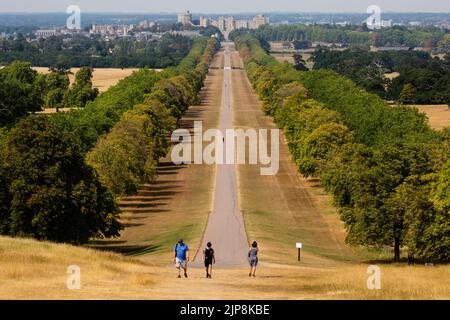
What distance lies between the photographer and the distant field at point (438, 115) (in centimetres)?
14315

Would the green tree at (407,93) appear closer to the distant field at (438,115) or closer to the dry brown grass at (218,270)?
the distant field at (438,115)

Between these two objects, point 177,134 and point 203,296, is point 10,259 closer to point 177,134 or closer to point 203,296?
point 203,296

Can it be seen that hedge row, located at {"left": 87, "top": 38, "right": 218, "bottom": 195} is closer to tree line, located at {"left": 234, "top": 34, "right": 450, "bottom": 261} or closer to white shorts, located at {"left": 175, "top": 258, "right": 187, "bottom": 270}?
tree line, located at {"left": 234, "top": 34, "right": 450, "bottom": 261}

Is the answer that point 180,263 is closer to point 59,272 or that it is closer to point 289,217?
point 59,272

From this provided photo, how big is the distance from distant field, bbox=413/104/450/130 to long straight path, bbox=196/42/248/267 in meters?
48.5

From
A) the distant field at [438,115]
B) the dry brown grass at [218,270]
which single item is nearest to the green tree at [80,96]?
the distant field at [438,115]

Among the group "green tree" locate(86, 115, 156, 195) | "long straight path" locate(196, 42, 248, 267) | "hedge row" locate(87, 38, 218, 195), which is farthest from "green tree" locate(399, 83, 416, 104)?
"green tree" locate(86, 115, 156, 195)

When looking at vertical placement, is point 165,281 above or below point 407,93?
above

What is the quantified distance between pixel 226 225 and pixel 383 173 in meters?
10.9

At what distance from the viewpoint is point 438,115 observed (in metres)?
162

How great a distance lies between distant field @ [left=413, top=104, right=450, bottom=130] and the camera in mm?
143150

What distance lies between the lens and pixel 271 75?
19238 cm

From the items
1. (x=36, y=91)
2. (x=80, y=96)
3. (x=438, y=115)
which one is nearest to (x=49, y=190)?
(x=36, y=91)
